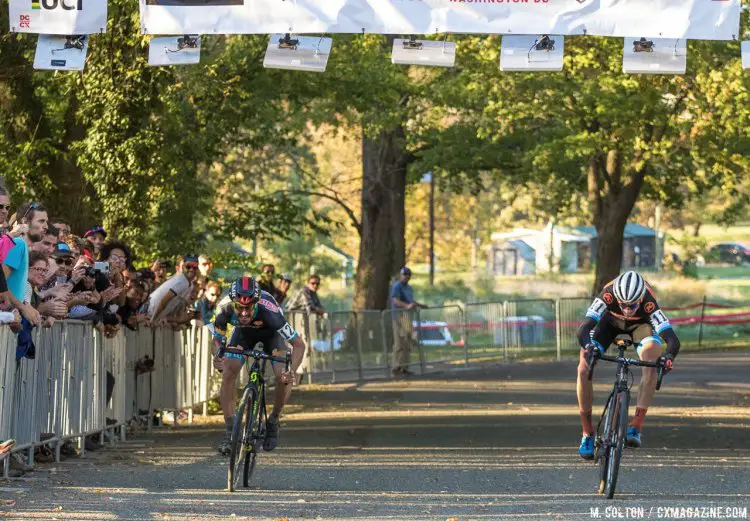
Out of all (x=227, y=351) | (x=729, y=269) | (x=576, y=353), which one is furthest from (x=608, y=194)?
(x=729, y=269)

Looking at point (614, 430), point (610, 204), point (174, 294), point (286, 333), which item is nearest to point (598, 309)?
point (614, 430)

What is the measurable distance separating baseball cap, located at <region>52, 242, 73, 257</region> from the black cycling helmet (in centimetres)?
189

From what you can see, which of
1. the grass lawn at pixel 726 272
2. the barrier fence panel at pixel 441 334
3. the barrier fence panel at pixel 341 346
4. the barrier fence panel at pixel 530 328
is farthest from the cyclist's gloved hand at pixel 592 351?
the grass lawn at pixel 726 272

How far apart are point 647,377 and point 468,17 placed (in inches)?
199

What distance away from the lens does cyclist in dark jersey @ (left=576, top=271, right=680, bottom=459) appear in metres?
12.3

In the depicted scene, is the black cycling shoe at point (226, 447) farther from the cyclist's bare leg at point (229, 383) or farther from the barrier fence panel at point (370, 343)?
the barrier fence panel at point (370, 343)

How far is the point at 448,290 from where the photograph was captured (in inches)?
2598

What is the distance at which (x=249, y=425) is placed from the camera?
1232 cm

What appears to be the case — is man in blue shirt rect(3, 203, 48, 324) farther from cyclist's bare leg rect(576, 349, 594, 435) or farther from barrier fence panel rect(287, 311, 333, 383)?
barrier fence panel rect(287, 311, 333, 383)

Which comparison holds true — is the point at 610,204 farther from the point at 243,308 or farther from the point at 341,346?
the point at 243,308

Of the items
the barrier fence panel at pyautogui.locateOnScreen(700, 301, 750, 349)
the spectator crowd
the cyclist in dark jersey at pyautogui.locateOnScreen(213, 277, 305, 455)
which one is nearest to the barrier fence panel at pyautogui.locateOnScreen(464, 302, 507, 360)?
the barrier fence panel at pyautogui.locateOnScreen(700, 301, 750, 349)

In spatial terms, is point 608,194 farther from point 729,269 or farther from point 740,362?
point 729,269

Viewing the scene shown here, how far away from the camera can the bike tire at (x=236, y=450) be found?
12.0 m

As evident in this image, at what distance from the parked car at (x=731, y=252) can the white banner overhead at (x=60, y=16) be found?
79874 millimetres
